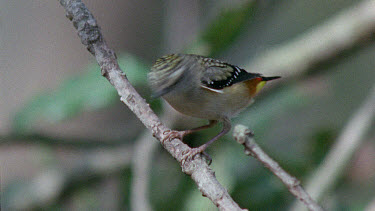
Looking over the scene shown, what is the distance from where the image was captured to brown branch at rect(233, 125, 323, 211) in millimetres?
1840

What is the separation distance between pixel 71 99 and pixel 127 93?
1.56 meters

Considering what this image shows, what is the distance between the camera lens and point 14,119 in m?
3.68

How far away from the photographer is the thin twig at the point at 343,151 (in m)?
2.97

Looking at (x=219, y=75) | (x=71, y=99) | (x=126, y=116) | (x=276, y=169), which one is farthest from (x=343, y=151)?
(x=126, y=116)

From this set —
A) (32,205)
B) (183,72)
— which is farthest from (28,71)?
(183,72)

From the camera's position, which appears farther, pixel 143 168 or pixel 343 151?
pixel 143 168

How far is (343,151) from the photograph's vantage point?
3.02 m

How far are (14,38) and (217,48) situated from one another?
6.92ft

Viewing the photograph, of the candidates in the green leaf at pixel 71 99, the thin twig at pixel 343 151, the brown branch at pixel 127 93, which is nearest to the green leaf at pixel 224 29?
the green leaf at pixel 71 99

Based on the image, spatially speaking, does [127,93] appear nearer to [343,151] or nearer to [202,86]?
[202,86]

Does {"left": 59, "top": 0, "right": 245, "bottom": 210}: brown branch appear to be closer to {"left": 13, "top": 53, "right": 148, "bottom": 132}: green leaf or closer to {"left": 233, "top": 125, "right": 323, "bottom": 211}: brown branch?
{"left": 233, "top": 125, "right": 323, "bottom": 211}: brown branch

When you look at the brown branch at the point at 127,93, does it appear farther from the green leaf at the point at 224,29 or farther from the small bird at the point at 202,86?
the green leaf at the point at 224,29

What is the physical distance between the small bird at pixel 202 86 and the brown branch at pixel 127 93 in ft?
0.31

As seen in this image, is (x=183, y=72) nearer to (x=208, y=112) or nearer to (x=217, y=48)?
(x=208, y=112)
